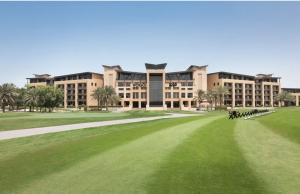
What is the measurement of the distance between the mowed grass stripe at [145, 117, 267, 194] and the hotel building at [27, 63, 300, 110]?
278ft

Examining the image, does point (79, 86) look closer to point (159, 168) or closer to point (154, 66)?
point (154, 66)

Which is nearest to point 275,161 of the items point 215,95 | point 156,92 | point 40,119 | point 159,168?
point 159,168

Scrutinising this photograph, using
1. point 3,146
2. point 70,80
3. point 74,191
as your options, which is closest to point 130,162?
point 74,191

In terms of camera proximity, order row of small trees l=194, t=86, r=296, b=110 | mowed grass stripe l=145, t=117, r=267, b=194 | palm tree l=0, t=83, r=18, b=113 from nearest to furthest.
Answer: mowed grass stripe l=145, t=117, r=267, b=194, palm tree l=0, t=83, r=18, b=113, row of small trees l=194, t=86, r=296, b=110

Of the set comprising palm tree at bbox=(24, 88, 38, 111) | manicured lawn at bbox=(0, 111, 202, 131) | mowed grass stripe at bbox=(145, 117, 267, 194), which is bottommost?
manicured lawn at bbox=(0, 111, 202, 131)

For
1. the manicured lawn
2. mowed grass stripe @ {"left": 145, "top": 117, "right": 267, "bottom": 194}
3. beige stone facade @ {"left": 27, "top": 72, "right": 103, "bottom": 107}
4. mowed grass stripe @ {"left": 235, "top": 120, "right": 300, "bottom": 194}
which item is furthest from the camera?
beige stone facade @ {"left": 27, "top": 72, "right": 103, "bottom": 107}

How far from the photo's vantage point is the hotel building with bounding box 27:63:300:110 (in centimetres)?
9912

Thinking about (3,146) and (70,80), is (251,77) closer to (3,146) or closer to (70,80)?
(70,80)

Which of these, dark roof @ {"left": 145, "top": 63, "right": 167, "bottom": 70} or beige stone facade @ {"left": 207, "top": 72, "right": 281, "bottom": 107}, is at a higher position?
dark roof @ {"left": 145, "top": 63, "right": 167, "bottom": 70}

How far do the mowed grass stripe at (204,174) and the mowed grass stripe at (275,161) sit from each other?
0.42 metres

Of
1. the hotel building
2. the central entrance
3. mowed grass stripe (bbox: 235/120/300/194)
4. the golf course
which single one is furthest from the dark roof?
the golf course

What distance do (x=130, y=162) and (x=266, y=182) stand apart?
5.61 m

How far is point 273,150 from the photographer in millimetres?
9477

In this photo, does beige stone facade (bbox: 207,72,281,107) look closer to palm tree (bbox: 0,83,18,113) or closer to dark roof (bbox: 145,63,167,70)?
dark roof (bbox: 145,63,167,70)
